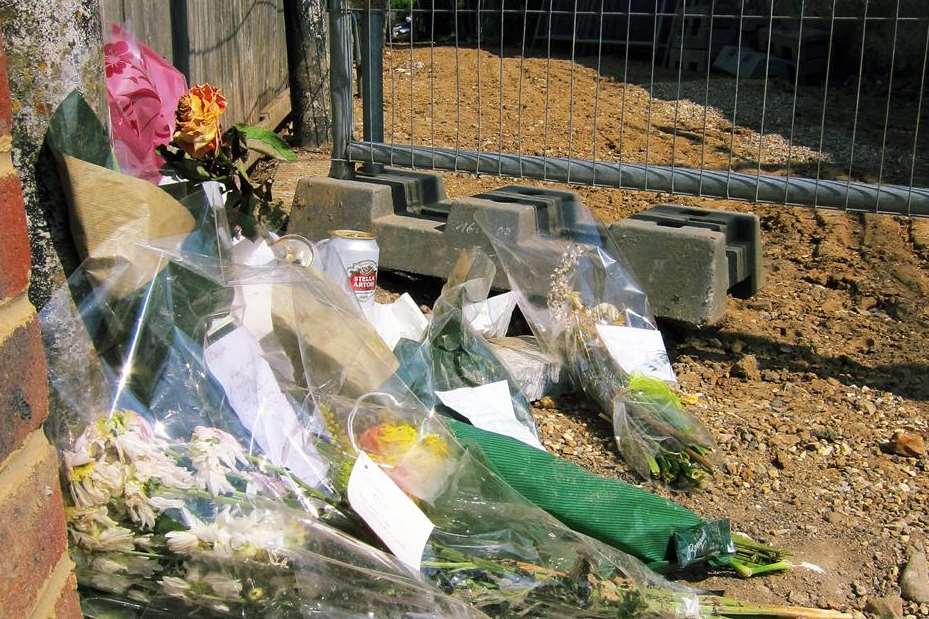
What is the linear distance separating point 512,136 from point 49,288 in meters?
5.66

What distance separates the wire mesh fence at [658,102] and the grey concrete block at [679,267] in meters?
0.21

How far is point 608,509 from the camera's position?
8.59ft

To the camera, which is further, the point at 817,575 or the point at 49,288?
the point at 817,575

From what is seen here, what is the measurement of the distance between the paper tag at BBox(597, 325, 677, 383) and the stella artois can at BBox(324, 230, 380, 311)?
32.1 inches

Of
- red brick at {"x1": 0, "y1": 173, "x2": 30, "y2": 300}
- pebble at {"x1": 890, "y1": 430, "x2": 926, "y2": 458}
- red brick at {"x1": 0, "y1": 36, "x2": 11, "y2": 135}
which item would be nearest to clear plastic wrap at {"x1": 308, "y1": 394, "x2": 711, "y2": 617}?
red brick at {"x1": 0, "y1": 173, "x2": 30, "y2": 300}

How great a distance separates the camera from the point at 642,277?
3.82 meters

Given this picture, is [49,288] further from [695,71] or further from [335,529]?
[695,71]

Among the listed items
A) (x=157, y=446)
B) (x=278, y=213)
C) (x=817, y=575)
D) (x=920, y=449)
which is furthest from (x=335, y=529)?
(x=920, y=449)

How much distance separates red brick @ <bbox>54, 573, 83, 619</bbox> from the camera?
1.32m

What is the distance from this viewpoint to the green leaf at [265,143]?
9.93ft

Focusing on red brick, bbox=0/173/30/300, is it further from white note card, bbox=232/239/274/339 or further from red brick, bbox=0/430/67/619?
white note card, bbox=232/239/274/339

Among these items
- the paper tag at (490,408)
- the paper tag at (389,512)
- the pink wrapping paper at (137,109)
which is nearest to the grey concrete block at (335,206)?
the paper tag at (490,408)

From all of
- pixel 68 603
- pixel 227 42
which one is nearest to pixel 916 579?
pixel 68 603

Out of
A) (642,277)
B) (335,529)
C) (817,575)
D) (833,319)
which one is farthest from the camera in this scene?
(833,319)
